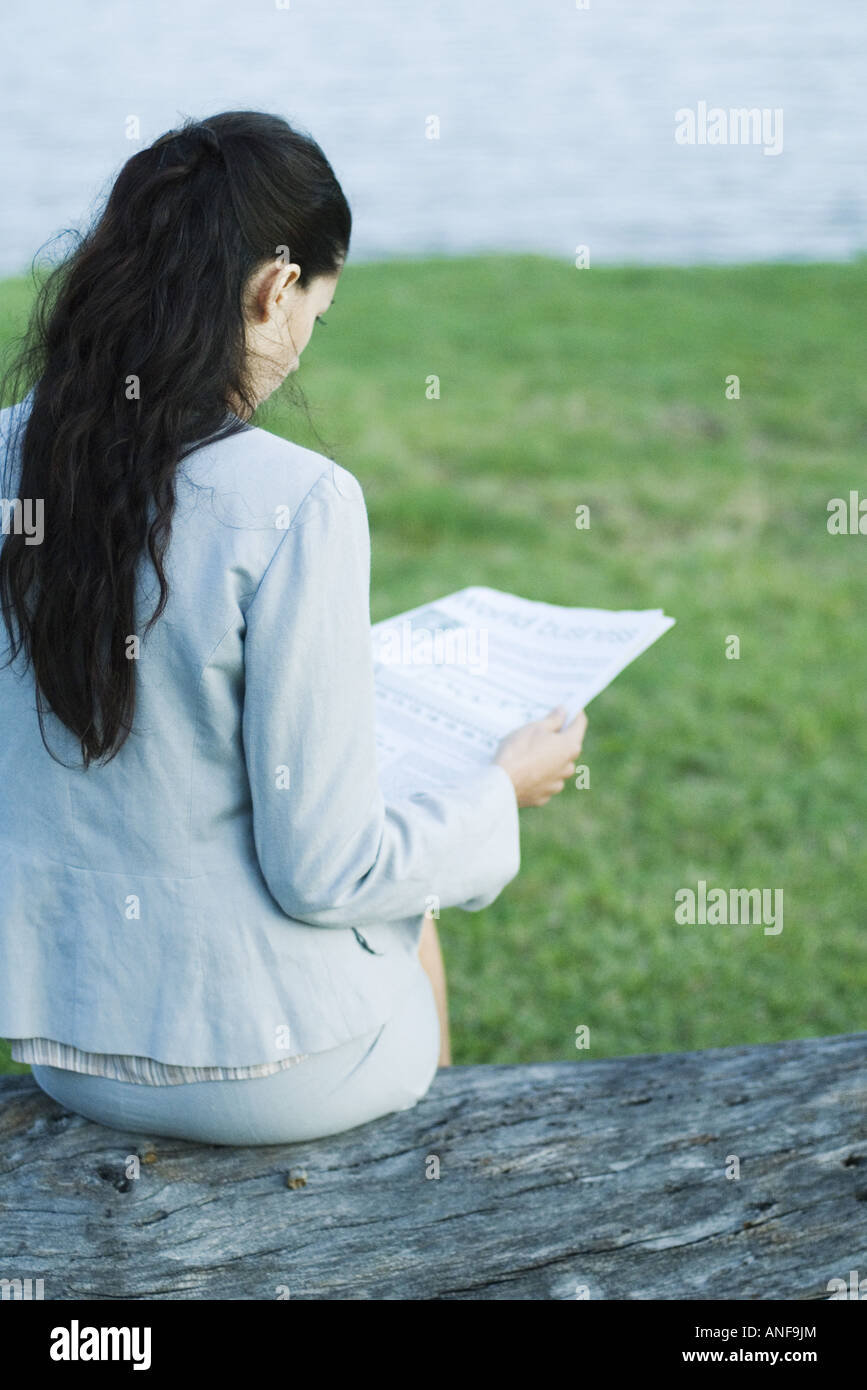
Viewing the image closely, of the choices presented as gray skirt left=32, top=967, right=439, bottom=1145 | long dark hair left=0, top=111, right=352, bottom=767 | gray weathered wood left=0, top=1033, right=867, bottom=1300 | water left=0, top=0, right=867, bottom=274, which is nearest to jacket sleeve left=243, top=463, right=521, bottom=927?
long dark hair left=0, top=111, right=352, bottom=767

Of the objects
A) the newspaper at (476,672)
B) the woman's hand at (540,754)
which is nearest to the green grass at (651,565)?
the newspaper at (476,672)

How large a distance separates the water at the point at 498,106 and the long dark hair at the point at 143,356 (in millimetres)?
9038

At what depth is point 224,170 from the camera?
55.6 inches

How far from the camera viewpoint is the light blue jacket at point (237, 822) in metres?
1.42

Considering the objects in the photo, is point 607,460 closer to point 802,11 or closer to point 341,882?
point 341,882

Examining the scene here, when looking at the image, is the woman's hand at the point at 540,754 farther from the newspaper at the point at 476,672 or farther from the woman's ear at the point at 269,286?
the woman's ear at the point at 269,286

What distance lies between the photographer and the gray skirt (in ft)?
5.65

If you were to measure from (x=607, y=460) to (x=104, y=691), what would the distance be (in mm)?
4936

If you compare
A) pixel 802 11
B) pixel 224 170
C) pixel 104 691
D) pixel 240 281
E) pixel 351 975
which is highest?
pixel 802 11

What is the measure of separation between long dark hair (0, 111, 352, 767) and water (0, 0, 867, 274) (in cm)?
904

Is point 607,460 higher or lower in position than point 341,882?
lower

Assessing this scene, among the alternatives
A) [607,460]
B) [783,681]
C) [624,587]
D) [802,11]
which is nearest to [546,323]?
[607,460]

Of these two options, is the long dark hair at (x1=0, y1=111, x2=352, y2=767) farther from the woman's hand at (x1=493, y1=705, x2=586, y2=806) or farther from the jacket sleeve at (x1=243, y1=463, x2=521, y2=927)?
the woman's hand at (x1=493, y1=705, x2=586, y2=806)

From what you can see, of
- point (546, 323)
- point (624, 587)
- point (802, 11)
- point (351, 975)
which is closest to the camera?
point (351, 975)
